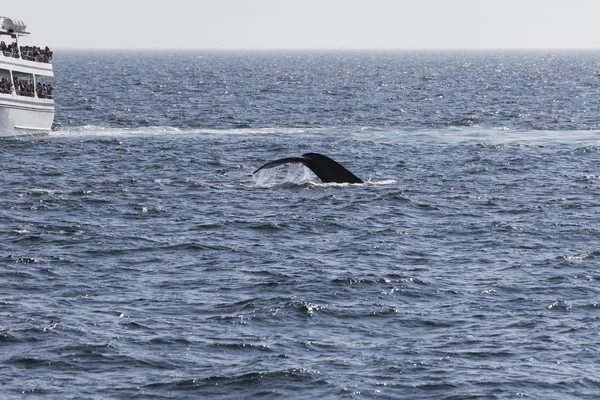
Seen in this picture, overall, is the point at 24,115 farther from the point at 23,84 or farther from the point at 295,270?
the point at 295,270

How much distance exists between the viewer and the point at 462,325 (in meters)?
29.7

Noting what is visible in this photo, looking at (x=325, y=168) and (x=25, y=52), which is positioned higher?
(x=25, y=52)

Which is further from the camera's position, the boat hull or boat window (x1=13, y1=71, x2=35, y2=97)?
boat window (x1=13, y1=71, x2=35, y2=97)

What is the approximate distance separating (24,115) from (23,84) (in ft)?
6.59

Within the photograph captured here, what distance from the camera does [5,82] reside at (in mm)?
70000

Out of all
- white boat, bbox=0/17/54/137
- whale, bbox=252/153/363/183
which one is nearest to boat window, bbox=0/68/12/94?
white boat, bbox=0/17/54/137

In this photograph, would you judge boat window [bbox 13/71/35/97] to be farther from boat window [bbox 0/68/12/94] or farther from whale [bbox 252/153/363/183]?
whale [bbox 252/153/363/183]

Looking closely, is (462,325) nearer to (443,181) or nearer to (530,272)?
(530,272)


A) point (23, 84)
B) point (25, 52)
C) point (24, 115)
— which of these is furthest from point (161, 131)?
point (23, 84)

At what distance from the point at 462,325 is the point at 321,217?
1664 cm

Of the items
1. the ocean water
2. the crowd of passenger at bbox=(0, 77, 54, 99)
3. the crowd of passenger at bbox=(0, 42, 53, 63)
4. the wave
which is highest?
the crowd of passenger at bbox=(0, 42, 53, 63)

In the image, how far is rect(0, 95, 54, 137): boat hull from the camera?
70.8 meters

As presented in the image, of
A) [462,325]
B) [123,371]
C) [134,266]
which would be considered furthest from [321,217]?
[123,371]

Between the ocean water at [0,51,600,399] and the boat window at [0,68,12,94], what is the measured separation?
133 inches
